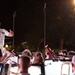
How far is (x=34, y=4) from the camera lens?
76.1 feet

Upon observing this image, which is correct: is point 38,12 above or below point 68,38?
above

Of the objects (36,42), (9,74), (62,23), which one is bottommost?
(9,74)

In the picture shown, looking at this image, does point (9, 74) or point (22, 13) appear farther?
point (22, 13)

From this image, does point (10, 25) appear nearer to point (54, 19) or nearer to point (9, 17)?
point (9, 17)

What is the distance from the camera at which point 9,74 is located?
3877 mm

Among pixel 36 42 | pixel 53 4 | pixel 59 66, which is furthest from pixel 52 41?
pixel 59 66

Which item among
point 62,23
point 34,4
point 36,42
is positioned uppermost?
point 34,4

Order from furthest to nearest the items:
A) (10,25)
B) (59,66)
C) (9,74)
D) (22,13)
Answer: (22,13)
(10,25)
(59,66)
(9,74)

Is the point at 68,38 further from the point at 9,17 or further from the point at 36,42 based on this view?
the point at 9,17

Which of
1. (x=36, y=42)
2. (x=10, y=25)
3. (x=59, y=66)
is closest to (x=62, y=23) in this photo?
(x=36, y=42)

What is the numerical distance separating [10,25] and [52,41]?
343 centimetres

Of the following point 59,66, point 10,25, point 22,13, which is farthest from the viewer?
point 22,13

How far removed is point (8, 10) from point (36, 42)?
316 cm

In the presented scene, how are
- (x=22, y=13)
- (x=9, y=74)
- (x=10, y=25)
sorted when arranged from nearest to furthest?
1. (x=9, y=74)
2. (x=10, y=25)
3. (x=22, y=13)
